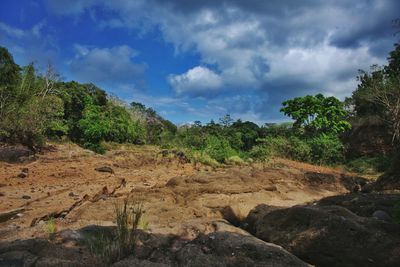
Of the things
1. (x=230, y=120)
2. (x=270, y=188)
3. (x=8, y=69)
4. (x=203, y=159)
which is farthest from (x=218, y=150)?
(x=8, y=69)

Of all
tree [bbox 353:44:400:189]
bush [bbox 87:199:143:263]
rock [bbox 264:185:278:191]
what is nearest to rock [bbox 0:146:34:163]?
rock [bbox 264:185:278:191]

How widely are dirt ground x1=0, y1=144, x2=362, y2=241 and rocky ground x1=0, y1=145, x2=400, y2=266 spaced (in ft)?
0.07

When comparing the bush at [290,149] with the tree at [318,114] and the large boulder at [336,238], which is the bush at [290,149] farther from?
the large boulder at [336,238]

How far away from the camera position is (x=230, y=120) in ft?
96.5

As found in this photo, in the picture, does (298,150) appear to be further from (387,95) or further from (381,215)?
(381,215)

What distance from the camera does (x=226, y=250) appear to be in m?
4.24

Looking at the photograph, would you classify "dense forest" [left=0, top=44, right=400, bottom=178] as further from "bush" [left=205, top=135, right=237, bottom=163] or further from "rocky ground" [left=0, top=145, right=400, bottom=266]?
"rocky ground" [left=0, top=145, right=400, bottom=266]

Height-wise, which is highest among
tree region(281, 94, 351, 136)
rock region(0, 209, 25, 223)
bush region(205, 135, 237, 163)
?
tree region(281, 94, 351, 136)

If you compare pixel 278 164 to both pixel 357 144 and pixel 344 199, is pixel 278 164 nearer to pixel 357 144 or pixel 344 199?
pixel 344 199

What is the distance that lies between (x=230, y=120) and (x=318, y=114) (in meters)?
6.39

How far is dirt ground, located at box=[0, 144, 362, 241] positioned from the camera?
611 cm

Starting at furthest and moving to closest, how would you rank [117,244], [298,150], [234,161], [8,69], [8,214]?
[8,69], [298,150], [234,161], [8,214], [117,244]

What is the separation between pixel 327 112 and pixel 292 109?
2417 millimetres

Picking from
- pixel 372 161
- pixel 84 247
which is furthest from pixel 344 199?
pixel 372 161
